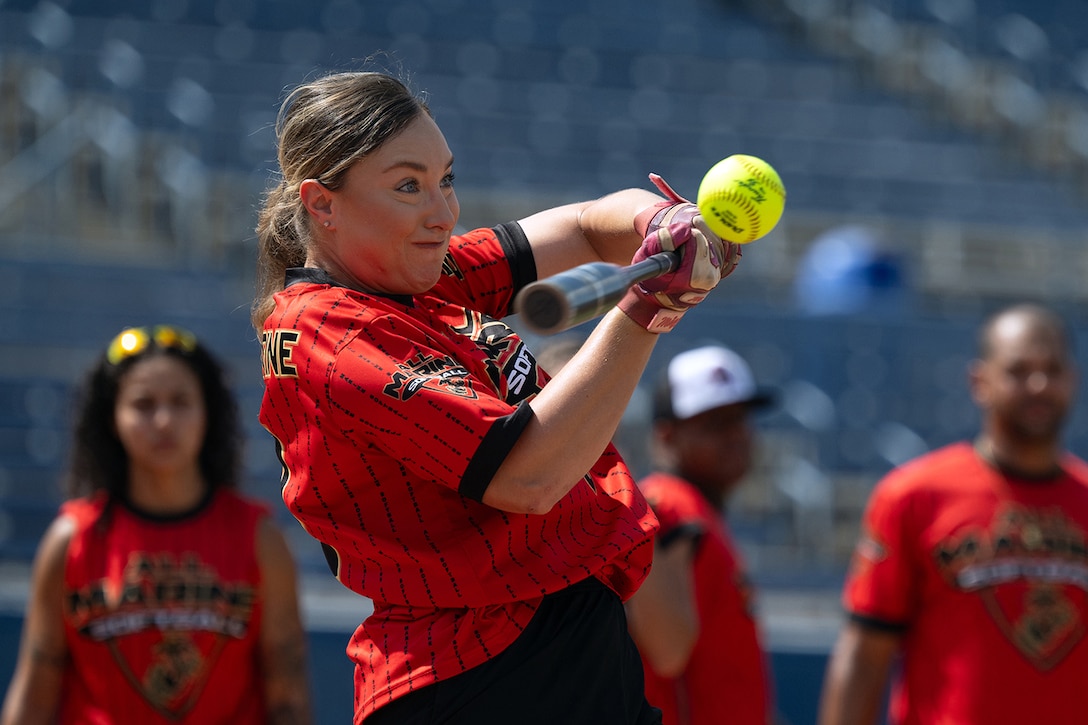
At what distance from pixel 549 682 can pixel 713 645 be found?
1.92m

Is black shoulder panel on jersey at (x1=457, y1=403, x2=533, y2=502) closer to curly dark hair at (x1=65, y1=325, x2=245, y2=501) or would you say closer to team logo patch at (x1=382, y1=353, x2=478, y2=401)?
team logo patch at (x1=382, y1=353, x2=478, y2=401)

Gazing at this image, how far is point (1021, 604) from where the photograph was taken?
3709 mm

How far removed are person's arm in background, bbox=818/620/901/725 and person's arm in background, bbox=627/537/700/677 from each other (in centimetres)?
66

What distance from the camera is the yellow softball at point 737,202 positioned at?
1878 mm

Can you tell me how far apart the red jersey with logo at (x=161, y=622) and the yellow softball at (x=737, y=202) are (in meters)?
2.07

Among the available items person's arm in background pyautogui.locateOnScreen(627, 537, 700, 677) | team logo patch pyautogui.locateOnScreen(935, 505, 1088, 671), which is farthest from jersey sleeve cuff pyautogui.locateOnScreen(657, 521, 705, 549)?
team logo patch pyautogui.locateOnScreen(935, 505, 1088, 671)

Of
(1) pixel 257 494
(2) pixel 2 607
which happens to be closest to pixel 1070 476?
(2) pixel 2 607

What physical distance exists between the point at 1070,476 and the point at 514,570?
2.55 meters

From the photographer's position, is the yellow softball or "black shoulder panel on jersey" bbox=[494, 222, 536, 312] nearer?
the yellow softball

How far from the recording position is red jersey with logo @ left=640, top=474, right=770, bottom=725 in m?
3.76

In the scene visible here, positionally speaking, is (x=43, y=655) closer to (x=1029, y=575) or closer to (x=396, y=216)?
(x=396, y=216)

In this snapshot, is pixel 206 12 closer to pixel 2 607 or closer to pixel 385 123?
pixel 2 607

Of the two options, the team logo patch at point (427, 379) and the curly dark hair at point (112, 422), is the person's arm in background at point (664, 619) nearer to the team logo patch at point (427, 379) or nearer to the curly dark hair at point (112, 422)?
the curly dark hair at point (112, 422)

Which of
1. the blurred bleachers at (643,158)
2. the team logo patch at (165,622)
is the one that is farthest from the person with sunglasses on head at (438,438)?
the blurred bleachers at (643,158)
